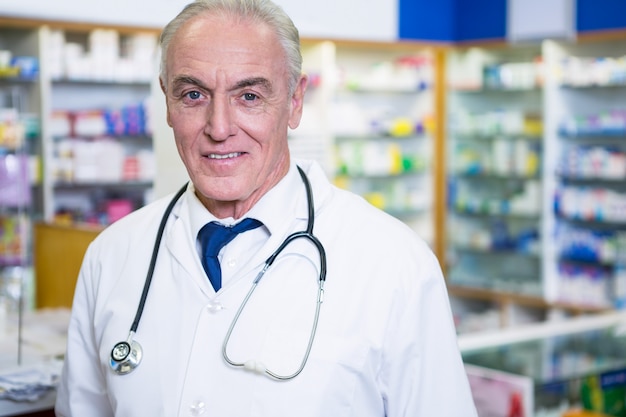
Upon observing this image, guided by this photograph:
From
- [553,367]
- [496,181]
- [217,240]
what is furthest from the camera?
[496,181]

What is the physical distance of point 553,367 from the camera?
354cm

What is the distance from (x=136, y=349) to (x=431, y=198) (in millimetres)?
6656

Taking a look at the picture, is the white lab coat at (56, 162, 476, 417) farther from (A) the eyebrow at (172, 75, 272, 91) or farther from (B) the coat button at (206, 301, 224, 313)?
(A) the eyebrow at (172, 75, 272, 91)

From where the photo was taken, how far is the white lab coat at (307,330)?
1.56 meters

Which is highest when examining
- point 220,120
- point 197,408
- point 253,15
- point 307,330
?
point 253,15

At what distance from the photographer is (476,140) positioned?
8000 mm

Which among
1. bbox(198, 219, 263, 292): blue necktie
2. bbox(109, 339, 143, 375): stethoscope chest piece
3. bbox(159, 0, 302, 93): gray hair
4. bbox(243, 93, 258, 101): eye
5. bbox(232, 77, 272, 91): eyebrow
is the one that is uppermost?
bbox(159, 0, 302, 93): gray hair

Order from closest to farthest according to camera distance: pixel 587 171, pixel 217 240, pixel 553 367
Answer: pixel 217 240 → pixel 553 367 → pixel 587 171

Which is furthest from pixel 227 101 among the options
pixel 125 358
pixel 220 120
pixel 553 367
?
pixel 553 367

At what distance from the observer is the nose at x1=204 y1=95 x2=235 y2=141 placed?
1572 millimetres

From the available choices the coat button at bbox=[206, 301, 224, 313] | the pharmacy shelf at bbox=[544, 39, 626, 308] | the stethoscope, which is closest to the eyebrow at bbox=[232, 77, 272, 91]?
the stethoscope

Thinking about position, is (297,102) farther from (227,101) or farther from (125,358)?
(125,358)

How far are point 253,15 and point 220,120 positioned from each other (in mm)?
193

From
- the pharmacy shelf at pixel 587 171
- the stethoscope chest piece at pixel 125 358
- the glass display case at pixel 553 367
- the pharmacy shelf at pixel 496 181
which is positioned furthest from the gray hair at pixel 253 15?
the pharmacy shelf at pixel 496 181
